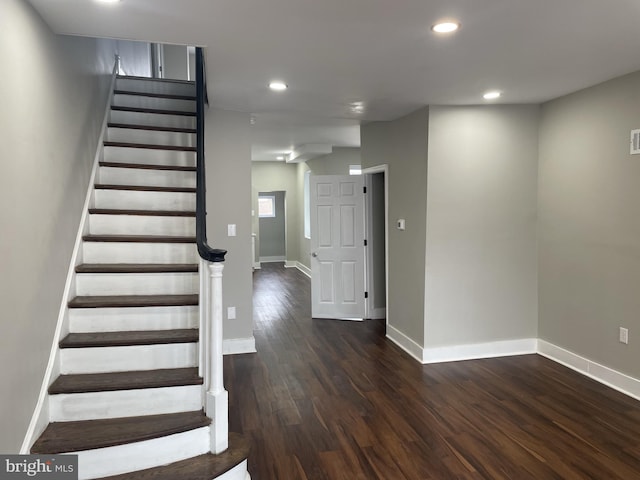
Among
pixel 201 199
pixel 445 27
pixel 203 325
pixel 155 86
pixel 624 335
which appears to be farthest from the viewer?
pixel 155 86

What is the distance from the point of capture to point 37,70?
94.4 inches

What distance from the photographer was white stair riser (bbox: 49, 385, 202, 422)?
250 cm

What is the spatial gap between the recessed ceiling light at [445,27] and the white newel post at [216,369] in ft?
5.79

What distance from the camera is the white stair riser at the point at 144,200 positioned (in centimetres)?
375

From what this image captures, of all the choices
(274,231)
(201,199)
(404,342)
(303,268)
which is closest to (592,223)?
(404,342)

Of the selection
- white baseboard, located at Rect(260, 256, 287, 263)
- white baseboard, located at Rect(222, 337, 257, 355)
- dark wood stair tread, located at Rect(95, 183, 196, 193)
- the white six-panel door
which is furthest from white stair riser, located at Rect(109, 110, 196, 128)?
white baseboard, located at Rect(260, 256, 287, 263)

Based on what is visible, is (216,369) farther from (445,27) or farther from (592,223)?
(592,223)

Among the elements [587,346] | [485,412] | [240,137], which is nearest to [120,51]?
[240,137]

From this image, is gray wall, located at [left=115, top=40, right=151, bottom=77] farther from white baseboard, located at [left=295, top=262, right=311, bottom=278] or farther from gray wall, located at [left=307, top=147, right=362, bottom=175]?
white baseboard, located at [left=295, top=262, right=311, bottom=278]

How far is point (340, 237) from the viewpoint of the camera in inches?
237

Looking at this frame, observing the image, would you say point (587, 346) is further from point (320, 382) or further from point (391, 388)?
point (320, 382)

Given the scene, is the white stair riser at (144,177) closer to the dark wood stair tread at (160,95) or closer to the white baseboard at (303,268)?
the dark wood stair tread at (160,95)

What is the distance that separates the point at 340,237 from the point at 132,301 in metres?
3.40

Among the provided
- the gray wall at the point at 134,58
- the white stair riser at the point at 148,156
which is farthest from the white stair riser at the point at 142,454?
the gray wall at the point at 134,58
